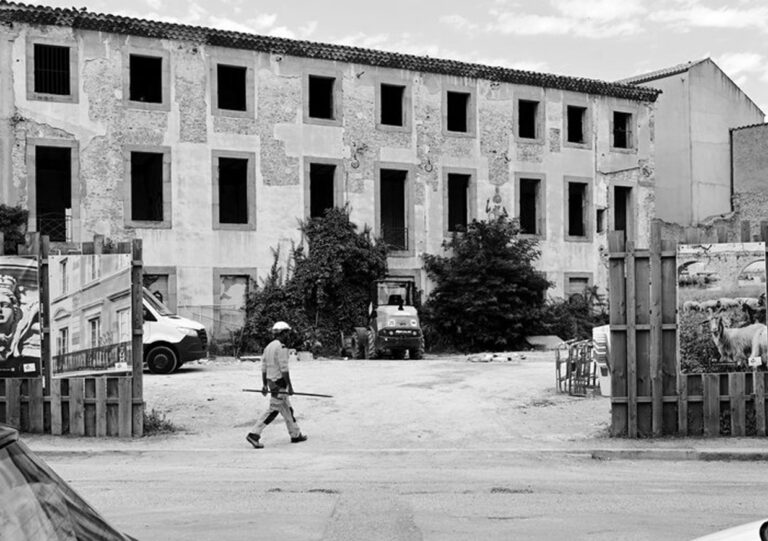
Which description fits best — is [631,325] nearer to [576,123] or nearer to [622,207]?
[576,123]

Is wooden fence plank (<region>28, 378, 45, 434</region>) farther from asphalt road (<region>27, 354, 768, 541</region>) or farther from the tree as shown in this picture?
the tree

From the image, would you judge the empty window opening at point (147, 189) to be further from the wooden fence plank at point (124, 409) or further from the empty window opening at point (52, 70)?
the wooden fence plank at point (124, 409)

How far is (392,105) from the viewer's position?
33906mm

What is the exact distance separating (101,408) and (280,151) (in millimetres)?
19321

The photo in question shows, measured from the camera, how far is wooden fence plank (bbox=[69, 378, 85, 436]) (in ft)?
40.5

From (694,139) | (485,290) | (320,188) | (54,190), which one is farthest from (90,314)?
(694,139)

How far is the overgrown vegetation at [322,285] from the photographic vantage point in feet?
97.4

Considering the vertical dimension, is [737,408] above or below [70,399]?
below

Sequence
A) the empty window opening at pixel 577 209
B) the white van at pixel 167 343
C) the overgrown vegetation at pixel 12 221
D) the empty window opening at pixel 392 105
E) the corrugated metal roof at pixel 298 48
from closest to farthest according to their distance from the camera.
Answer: the white van at pixel 167 343 < the overgrown vegetation at pixel 12 221 < the corrugated metal roof at pixel 298 48 < the empty window opening at pixel 392 105 < the empty window opening at pixel 577 209

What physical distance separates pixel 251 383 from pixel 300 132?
14496 millimetres

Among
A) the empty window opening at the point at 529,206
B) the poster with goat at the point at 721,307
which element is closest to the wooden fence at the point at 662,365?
the poster with goat at the point at 721,307

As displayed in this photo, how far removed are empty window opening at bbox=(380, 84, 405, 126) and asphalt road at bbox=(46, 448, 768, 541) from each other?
23.4 meters

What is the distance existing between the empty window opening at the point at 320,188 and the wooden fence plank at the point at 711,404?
828 inches

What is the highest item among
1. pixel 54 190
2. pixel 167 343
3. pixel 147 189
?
pixel 54 190
